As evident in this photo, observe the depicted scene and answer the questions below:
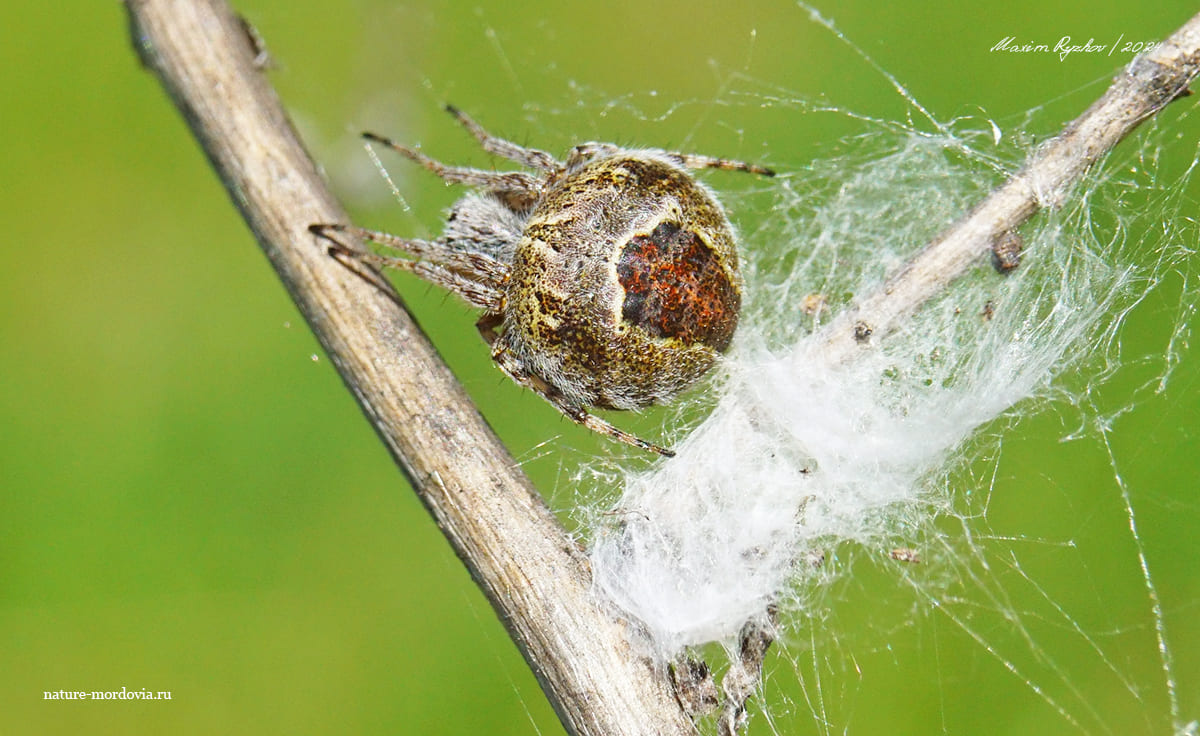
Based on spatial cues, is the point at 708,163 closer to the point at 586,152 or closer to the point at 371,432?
the point at 586,152

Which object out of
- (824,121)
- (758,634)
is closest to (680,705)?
(758,634)

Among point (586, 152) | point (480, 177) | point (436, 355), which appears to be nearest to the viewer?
point (436, 355)

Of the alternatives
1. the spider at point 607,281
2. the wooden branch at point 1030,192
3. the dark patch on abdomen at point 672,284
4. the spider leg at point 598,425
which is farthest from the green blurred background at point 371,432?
the wooden branch at point 1030,192

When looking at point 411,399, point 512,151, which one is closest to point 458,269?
point 512,151

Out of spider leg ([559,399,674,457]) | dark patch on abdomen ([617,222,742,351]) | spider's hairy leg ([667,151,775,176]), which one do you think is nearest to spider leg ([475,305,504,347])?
spider leg ([559,399,674,457])

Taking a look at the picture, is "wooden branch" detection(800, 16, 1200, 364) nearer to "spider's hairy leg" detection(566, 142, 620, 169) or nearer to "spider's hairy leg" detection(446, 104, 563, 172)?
"spider's hairy leg" detection(566, 142, 620, 169)
